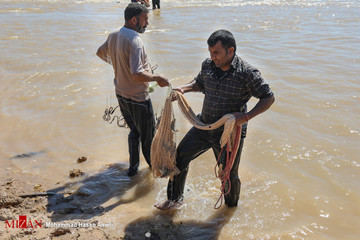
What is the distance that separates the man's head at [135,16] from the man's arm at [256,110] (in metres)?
1.50

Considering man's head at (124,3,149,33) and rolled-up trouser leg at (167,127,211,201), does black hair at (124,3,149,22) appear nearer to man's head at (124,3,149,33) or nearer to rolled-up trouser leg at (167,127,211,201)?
man's head at (124,3,149,33)

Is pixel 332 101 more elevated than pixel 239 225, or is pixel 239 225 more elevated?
pixel 332 101

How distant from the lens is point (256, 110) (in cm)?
282

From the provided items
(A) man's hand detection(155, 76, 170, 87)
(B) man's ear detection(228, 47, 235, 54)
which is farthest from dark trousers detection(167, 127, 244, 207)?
(B) man's ear detection(228, 47, 235, 54)

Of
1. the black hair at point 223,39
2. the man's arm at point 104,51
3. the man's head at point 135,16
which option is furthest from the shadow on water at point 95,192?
the black hair at point 223,39

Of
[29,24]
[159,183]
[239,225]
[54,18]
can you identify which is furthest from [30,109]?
[54,18]

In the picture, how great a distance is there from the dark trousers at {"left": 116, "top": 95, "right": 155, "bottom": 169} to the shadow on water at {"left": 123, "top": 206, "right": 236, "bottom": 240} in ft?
2.66

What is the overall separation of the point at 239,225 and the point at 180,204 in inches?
25.3

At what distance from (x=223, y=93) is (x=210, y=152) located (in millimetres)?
2067

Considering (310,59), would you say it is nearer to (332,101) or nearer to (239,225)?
(332,101)

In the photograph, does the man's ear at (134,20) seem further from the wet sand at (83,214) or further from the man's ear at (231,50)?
the wet sand at (83,214)

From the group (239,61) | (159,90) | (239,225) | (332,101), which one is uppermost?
(239,61)

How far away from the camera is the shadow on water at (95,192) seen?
355 centimetres

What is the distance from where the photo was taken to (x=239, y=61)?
2.91 meters
